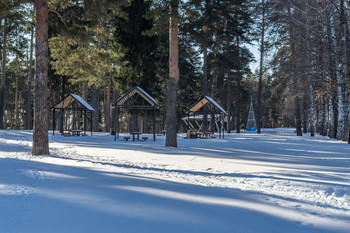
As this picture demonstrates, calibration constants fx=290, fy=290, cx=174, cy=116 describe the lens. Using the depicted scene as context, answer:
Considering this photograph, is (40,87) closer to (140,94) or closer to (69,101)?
(140,94)

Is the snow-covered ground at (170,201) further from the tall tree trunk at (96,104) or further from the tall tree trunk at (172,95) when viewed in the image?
the tall tree trunk at (96,104)

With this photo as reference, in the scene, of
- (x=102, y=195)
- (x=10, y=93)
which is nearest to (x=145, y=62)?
(x=102, y=195)

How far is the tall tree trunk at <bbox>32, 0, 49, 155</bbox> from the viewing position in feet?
34.9

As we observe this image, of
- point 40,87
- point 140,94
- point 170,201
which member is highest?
point 140,94

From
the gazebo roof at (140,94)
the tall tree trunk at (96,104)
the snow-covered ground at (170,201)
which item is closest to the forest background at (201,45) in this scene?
the tall tree trunk at (96,104)

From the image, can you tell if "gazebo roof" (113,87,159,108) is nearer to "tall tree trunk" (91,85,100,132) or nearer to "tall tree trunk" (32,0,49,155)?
"tall tree trunk" (32,0,49,155)

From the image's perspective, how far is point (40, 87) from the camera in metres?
10.7

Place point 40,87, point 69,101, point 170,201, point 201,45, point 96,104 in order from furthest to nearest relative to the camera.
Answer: point 96,104, point 69,101, point 201,45, point 40,87, point 170,201

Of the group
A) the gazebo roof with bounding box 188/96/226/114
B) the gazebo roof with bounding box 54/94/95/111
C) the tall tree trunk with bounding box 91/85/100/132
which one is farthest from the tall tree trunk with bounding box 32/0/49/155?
the tall tree trunk with bounding box 91/85/100/132

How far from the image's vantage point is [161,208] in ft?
13.7

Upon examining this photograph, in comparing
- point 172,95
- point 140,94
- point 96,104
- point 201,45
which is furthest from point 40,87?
point 96,104

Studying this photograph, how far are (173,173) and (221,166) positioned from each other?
1.83 m

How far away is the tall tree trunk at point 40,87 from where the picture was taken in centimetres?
1065

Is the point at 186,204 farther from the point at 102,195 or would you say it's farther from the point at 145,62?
the point at 145,62
